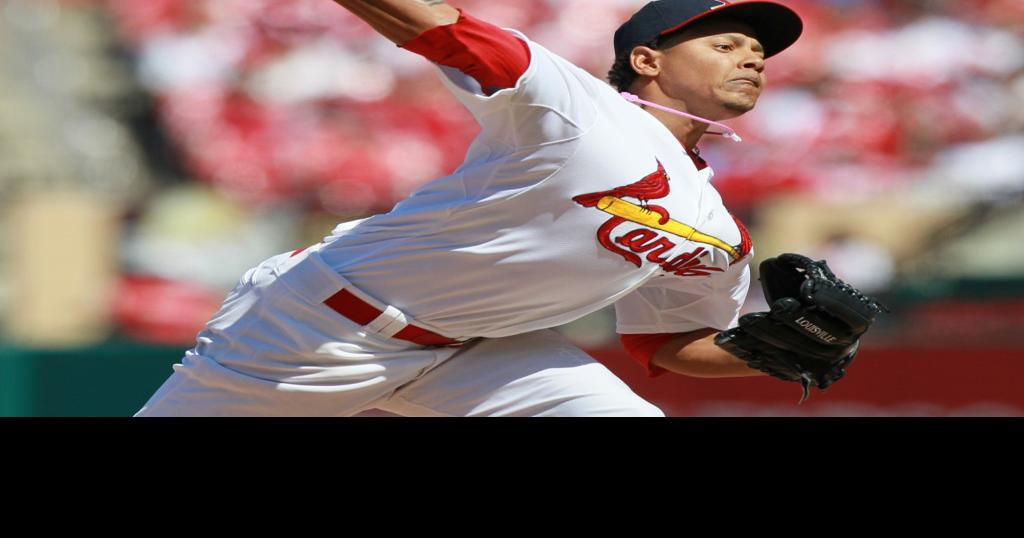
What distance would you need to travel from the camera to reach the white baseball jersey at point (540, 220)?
8.76 feet

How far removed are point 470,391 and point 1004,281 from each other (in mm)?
5219

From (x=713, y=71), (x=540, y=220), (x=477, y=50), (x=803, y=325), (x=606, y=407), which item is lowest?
(x=606, y=407)

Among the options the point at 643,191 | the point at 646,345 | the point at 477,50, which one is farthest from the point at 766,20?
the point at 477,50

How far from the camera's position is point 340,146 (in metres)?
8.42

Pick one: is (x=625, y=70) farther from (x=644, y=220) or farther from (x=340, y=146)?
(x=340, y=146)

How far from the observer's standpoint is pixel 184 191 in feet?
26.7

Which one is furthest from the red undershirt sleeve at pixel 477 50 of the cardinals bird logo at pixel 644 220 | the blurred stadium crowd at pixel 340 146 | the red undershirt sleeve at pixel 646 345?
the blurred stadium crowd at pixel 340 146

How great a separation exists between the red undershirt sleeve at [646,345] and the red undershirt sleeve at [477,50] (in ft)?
3.59

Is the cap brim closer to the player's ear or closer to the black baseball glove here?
the player's ear

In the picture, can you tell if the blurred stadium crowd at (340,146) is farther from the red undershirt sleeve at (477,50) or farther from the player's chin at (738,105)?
the red undershirt sleeve at (477,50)

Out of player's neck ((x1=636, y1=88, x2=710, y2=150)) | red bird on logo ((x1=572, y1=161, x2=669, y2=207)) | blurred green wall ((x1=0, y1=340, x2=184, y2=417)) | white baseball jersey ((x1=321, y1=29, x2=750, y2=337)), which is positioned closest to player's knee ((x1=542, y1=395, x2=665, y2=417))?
white baseball jersey ((x1=321, y1=29, x2=750, y2=337))

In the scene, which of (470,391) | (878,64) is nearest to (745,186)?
(878,64)

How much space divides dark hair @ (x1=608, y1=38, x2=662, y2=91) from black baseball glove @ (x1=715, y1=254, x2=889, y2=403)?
601mm

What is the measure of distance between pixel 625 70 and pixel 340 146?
17.5 ft
